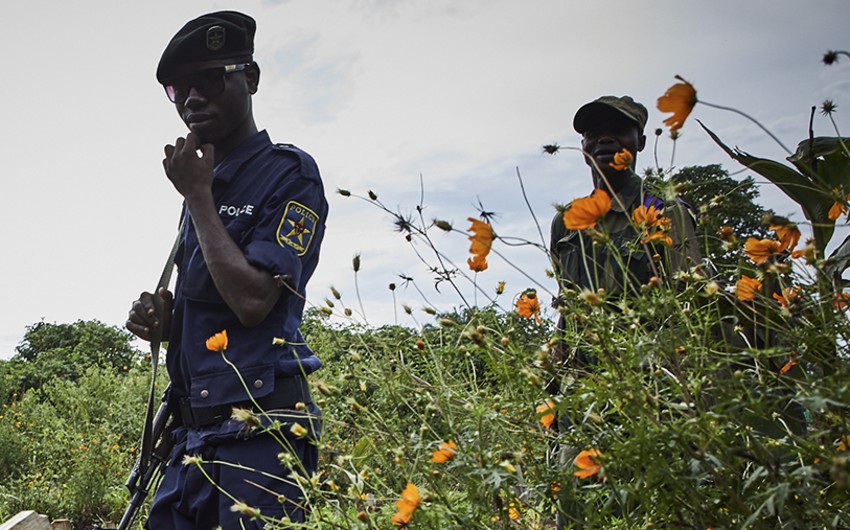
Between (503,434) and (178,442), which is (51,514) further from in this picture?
(503,434)

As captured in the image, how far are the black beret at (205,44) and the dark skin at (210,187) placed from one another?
3 centimetres

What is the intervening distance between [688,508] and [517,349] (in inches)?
13.9

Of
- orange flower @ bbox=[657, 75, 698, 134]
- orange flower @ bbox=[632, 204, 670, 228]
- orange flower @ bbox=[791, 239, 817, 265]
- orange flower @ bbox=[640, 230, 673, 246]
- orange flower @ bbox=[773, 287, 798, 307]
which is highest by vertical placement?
orange flower @ bbox=[657, 75, 698, 134]

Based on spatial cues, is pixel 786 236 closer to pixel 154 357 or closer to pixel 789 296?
pixel 789 296

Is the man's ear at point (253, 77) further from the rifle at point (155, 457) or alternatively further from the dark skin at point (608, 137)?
the dark skin at point (608, 137)

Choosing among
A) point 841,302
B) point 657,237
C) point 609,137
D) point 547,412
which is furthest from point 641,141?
point 547,412

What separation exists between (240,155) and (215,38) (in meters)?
0.32

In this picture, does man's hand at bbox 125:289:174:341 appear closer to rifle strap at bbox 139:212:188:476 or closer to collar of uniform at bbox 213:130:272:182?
rifle strap at bbox 139:212:188:476

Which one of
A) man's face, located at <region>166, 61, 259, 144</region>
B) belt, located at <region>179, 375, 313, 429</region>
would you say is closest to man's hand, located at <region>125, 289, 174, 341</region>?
belt, located at <region>179, 375, 313, 429</region>

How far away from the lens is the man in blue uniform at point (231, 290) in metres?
1.81

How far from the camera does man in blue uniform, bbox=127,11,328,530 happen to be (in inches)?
71.3

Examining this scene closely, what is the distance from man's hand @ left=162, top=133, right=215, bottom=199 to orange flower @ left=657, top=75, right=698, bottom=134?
1.18 m

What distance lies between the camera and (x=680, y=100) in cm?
117

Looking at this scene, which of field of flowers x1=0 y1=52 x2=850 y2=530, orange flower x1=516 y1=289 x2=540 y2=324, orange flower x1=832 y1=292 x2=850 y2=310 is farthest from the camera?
orange flower x1=516 y1=289 x2=540 y2=324
